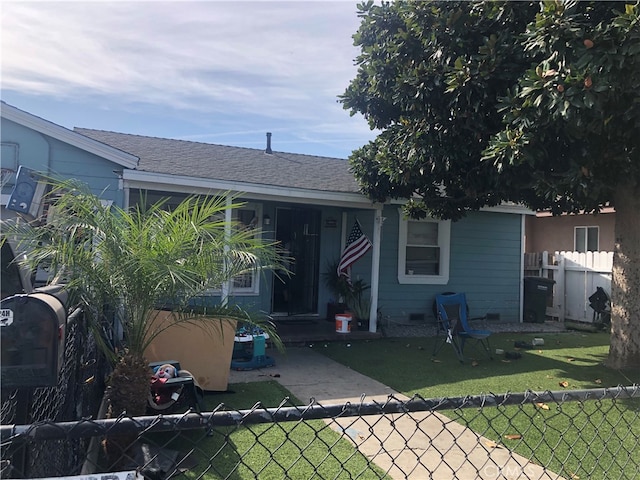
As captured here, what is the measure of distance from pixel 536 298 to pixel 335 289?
5698mm

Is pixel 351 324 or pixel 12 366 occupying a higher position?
pixel 12 366

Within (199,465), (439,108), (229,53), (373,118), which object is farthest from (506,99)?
(199,465)

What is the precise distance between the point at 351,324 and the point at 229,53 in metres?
5.60

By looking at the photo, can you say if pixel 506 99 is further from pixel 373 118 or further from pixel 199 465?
pixel 199 465

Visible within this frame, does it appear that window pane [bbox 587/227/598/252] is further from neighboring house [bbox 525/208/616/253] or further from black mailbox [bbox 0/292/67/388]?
black mailbox [bbox 0/292/67/388]

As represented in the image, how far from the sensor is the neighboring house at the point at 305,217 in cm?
824

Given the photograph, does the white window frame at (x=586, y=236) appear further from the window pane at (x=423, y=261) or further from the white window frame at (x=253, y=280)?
the white window frame at (x=253, y=280)

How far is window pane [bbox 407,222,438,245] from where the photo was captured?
1227 cm

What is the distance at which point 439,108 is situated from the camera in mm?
7555

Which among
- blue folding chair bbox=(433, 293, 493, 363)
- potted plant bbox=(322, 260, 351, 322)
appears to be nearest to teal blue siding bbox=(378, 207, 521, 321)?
potted plant bbox=(322, 260, 351, 322)

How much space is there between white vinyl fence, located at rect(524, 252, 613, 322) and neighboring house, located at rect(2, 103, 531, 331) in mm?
1500

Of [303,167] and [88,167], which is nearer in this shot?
[88,167]

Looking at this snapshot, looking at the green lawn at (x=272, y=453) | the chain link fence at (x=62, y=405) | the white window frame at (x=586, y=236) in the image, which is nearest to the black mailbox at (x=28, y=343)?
the chain link fence at (x=62, y=405)

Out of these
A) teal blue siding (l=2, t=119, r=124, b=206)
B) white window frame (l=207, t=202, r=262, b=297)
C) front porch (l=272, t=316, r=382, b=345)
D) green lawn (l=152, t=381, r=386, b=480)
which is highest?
teal blue siding (l=2, t=119, r=124, b=206)
